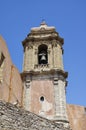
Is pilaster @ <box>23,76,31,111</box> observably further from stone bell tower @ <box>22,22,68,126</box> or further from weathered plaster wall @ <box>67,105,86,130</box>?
weathered plaster wall @ <box>67,105,86,130</box>

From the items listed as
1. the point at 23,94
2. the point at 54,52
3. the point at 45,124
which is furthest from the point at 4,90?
the point at 45,124

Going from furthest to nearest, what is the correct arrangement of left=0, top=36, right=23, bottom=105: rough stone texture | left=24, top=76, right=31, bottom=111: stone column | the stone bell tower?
left=24, top=76, right=31, bottom=111: stone column < the stone bell tower < left=0, top=36, right=23, bottom=105: rough stone texture

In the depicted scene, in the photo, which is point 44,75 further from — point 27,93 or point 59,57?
point 59,57

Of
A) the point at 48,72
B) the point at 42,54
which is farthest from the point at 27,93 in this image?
the point at 42,54

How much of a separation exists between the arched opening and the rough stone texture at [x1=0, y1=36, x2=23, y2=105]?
2449mm

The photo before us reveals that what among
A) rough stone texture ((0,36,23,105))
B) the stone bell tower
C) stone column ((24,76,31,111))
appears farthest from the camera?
stone column ((24,76,31,111))

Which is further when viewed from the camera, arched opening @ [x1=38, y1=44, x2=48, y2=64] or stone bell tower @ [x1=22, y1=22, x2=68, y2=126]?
arched opening @ [x1=38, y1=44, x2=48, y2=64]

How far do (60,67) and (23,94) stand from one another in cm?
283

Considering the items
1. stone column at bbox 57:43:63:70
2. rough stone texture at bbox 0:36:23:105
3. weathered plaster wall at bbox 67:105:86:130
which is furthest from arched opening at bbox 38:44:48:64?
weathered plaster wall at bbox 67:105:86:130

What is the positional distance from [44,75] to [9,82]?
2.99 meters

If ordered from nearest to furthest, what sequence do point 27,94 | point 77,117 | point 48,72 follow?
point 27,94, point 48,72, point 77,117

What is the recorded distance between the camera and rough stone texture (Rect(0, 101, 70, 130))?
18.8ft

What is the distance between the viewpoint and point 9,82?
13.9 m

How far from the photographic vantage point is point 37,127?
6.21 meters
